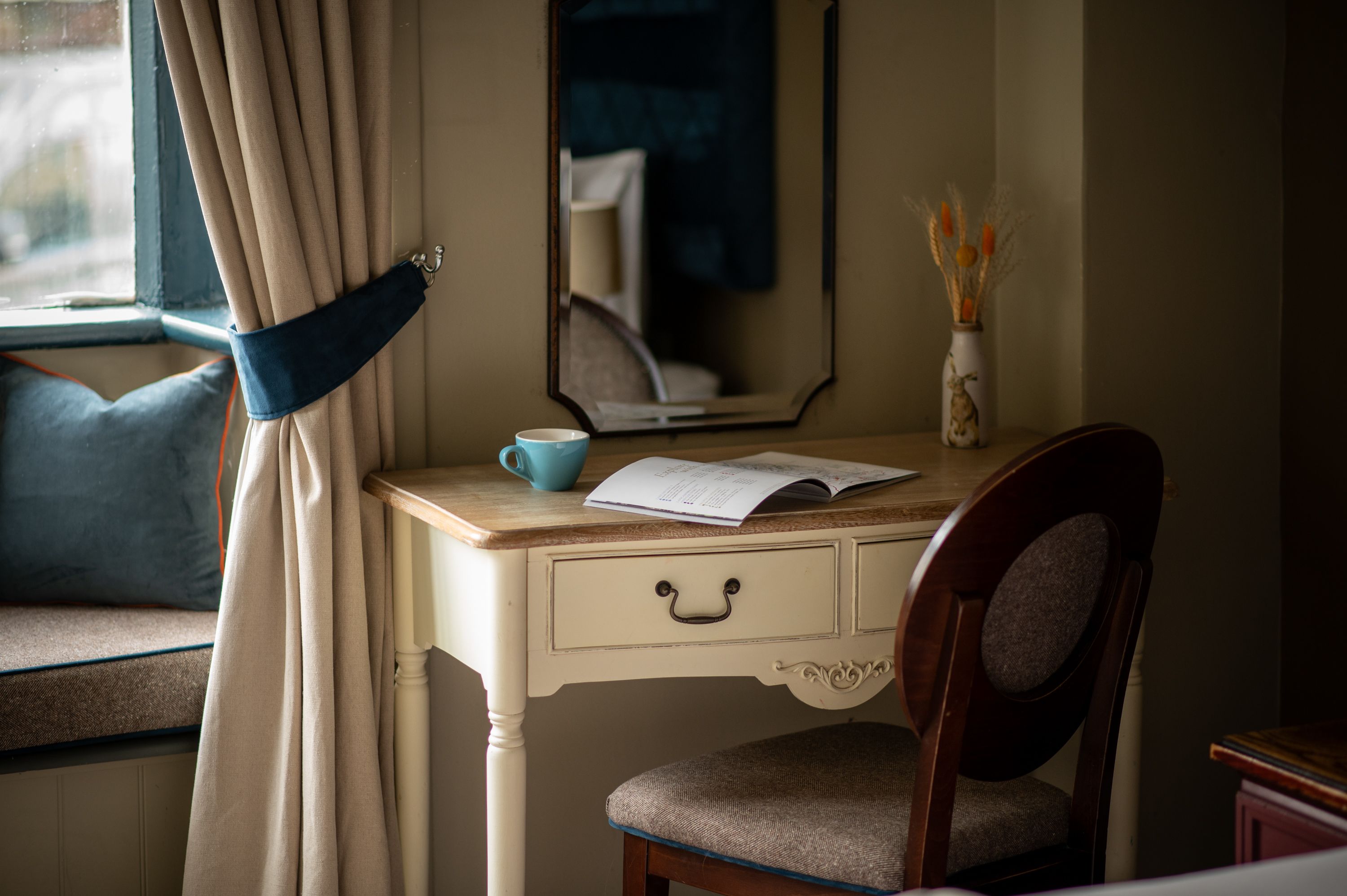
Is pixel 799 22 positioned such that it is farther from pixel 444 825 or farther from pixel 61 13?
pixel 444 825

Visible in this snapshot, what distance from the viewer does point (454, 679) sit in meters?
2.02

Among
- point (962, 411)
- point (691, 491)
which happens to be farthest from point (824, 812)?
point (962, 411)

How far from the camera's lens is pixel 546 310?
1998mm

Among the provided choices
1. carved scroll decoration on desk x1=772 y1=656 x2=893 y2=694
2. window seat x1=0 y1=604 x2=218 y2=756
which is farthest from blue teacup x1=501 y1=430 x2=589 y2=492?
window seat x1=0 y1=604 x2=218 y2=756

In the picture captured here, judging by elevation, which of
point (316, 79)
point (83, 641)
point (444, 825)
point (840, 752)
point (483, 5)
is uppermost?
point (483, 5)

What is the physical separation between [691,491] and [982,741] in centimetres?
47

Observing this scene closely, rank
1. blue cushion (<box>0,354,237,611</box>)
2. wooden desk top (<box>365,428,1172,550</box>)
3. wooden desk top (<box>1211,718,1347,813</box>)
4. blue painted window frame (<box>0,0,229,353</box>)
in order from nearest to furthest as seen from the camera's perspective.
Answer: wooden desk top (<box>1211,718,1347,813</box>) → wooden desk top (<box>365,428,1172,550</box>) → blue cushion (<box>0,354,237,611</box>) → blue painted window frame (<box>0,0,229,353</box>)

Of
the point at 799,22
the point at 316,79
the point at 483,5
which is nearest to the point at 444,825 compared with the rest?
the point at 316,79

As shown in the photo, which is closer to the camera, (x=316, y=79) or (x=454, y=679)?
(x=316, y=79)

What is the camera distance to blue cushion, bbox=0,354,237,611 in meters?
1.96

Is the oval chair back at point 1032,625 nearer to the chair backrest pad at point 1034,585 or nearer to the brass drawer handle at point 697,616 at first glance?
the chair backrest pad at point 1034,585

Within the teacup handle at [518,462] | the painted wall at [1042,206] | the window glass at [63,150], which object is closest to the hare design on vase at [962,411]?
the painted wall at [1042,206]

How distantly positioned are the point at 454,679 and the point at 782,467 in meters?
0.67

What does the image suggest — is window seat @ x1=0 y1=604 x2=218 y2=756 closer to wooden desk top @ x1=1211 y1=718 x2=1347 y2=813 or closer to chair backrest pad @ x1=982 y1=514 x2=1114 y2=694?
chair backrest pad @ x1=982 y1=514 x2=1114 y2=694
